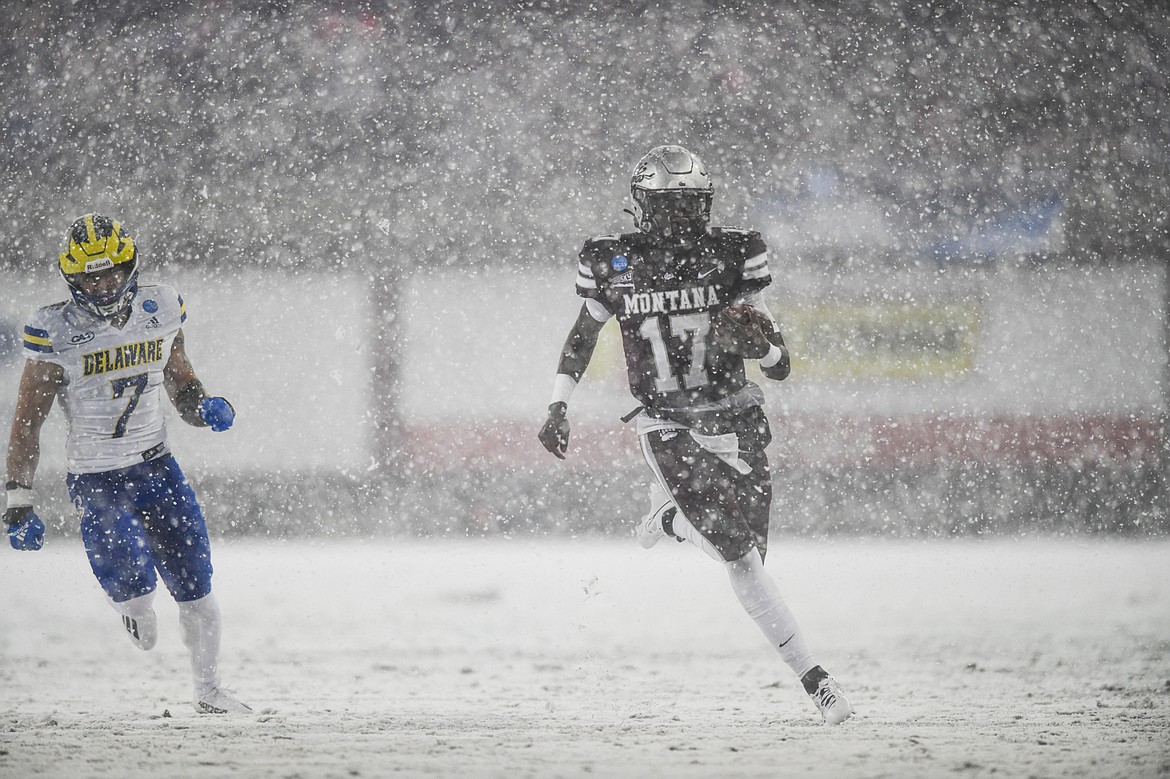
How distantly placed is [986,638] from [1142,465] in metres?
3.54

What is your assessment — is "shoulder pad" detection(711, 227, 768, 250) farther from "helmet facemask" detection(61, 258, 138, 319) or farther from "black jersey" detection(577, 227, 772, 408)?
"helmet facemask" detection(61, 258, 138, 319)

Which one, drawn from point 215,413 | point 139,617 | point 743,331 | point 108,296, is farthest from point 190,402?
point 743,331

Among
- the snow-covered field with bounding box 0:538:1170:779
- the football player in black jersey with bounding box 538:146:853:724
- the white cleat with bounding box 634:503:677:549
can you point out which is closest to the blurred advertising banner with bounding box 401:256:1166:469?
the snow-covered field with bounding box 0:538:1170:779

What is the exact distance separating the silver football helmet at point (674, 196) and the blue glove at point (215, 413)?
142 centimetres

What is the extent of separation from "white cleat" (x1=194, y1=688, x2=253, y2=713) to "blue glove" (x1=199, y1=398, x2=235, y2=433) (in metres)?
0.85

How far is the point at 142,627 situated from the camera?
3.13 meters

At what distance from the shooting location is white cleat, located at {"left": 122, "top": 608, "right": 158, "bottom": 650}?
3123 millimetres

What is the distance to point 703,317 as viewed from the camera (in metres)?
3.03

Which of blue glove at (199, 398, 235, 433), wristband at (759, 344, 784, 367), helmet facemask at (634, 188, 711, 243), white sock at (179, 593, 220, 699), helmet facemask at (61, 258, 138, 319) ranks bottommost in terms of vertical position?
white sock at (179, 593, 220, 699)

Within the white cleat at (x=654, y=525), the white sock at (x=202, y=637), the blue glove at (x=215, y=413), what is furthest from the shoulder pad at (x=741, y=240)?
the white sock at (x=202, y=637)

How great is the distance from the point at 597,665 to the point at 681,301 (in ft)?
6.19

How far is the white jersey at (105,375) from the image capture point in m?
3.00

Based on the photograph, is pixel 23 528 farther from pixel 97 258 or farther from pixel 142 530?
pixel 97 258

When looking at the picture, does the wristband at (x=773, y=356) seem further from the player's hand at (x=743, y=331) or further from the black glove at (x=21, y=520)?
the black glove at (x=21, y=520)
